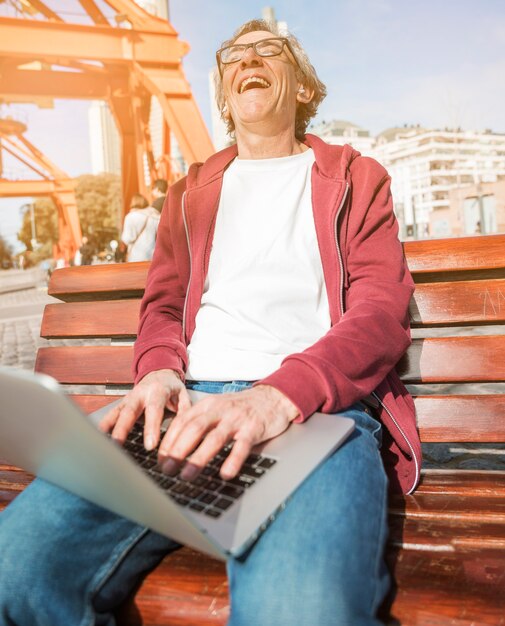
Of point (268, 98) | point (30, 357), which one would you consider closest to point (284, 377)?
point (268, 98)

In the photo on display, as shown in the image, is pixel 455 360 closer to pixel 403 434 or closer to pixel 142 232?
pixel 403 434

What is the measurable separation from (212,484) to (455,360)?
108 cm

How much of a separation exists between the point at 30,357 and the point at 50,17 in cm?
995

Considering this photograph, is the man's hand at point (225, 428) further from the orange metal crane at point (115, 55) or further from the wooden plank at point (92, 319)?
the orange metal crane at point (115, 55)

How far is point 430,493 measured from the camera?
1.61 meters

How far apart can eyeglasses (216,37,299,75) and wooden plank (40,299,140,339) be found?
0.89 meters

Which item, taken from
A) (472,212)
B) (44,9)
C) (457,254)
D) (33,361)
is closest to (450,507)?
(457,254)

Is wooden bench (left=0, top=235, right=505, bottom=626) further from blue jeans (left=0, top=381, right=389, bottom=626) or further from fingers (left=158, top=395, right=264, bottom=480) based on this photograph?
fingers (left=158, top=395, right=264, bottom=480)

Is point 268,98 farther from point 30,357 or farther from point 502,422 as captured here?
point 30,357

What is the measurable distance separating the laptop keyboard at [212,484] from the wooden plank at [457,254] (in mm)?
1018

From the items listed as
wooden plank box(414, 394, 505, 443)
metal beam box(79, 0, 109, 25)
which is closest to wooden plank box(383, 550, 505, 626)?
wooden plank box(414, 394, 505, 443)

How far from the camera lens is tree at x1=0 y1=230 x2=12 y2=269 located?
63.8 metres

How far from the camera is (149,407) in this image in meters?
1.43

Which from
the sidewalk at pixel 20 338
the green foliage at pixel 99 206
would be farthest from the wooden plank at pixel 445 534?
the green foliage at pixel 99 206
